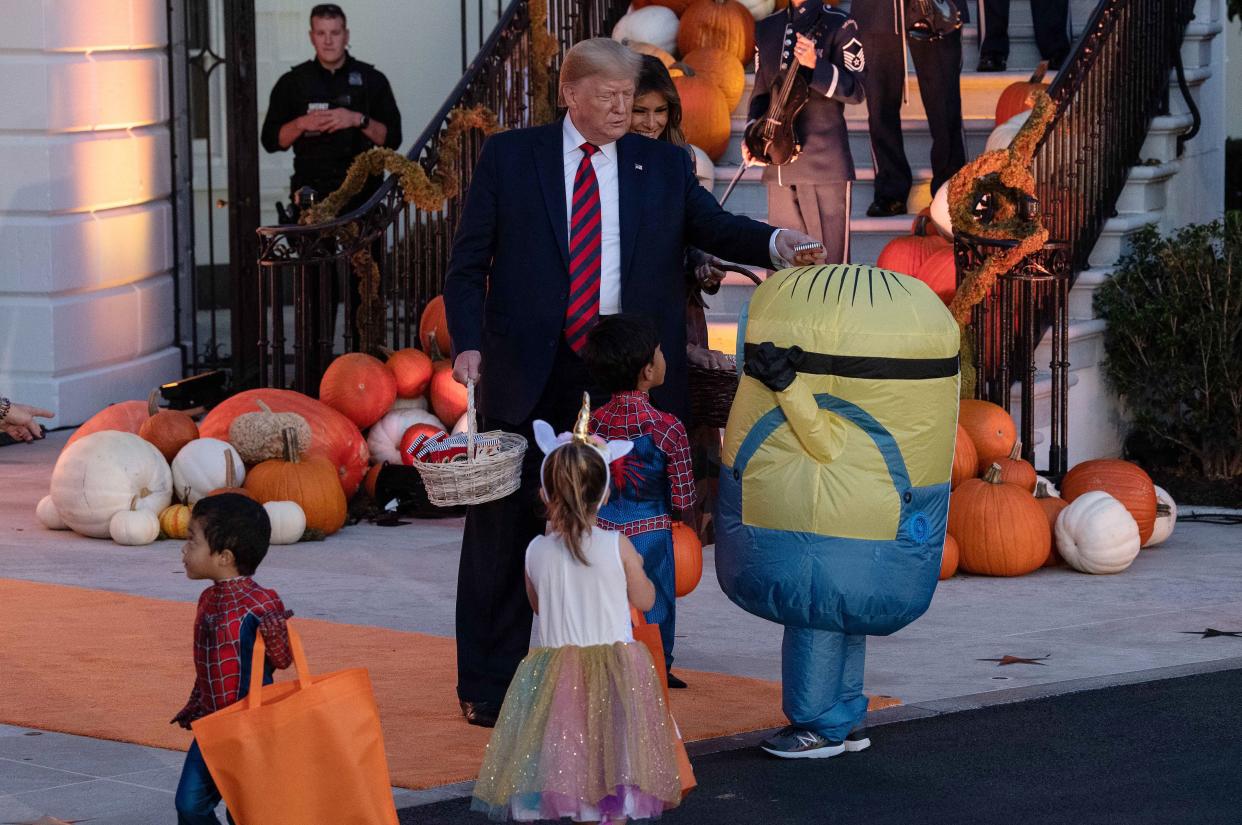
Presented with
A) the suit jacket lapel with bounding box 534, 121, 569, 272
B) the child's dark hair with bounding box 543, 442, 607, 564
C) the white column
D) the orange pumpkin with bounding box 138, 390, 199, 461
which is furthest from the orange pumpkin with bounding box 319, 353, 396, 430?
the child's dark hair with bounding box 543, 442, 607, 564

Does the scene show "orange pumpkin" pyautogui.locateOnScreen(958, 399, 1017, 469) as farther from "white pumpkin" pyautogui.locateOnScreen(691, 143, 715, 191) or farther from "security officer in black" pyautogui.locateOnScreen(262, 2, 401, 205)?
"security officer in black" pyautogui.locateOnScreen(262, 2, 401, 205)

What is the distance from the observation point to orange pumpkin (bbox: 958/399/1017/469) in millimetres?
9109

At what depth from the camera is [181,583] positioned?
823 centimetres

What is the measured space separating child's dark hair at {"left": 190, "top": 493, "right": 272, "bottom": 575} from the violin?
19.1 ft

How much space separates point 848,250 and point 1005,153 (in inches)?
49.8

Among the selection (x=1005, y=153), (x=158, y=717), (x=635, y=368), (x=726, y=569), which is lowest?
(x=158, y=717)

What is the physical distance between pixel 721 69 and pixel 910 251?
7.75 ft

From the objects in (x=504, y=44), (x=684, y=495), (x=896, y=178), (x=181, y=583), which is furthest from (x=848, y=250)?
(x=684, y=495)

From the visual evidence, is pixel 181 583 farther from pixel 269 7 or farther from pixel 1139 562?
pixel 269 7

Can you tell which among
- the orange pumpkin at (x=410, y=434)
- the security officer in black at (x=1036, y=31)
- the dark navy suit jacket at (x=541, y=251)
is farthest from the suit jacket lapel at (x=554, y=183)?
the security officer in black at (x=1036, y=31)

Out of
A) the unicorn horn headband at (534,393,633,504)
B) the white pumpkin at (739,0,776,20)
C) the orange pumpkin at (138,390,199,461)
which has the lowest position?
the orange pumpkin at (138,390,199,461)

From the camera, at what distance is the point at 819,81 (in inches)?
392

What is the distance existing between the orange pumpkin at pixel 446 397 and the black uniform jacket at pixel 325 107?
2033mm

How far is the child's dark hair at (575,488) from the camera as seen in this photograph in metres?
4.98
